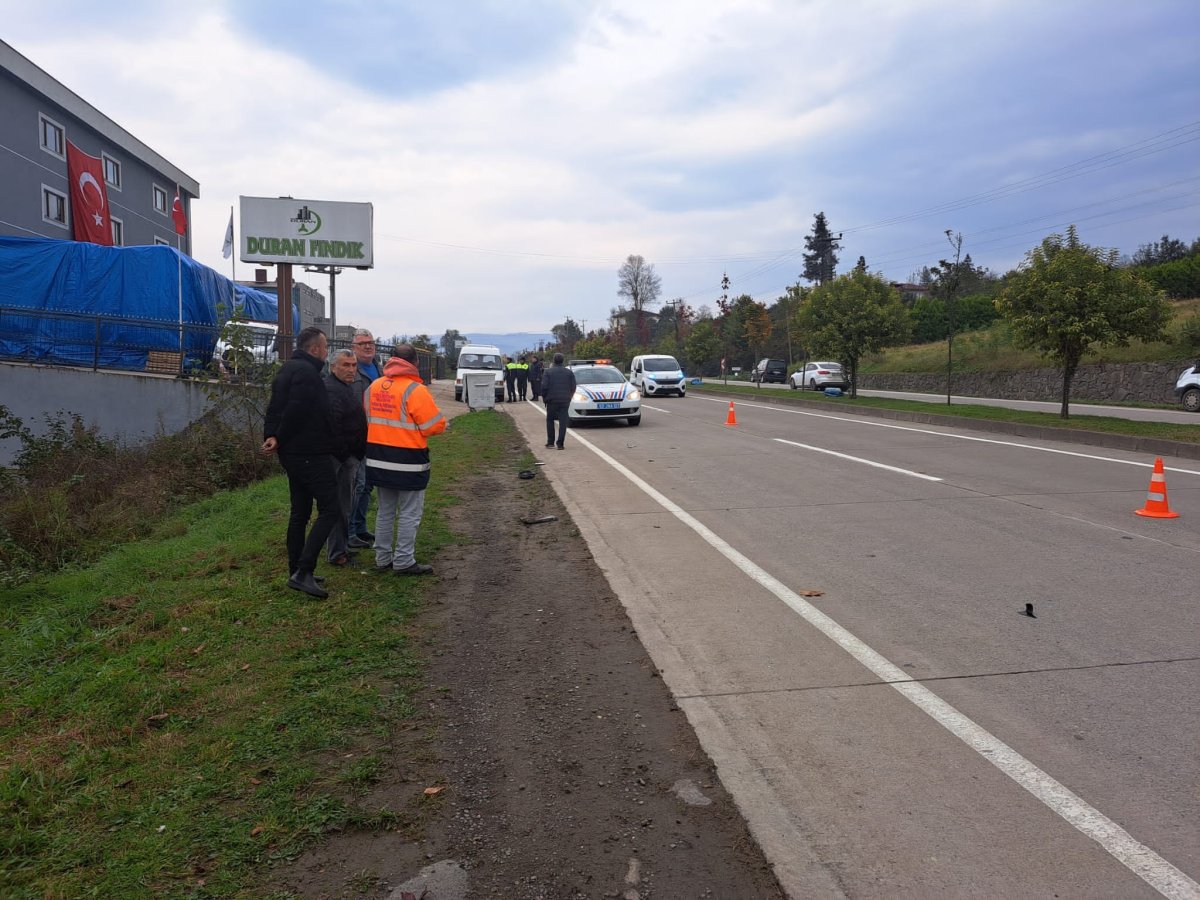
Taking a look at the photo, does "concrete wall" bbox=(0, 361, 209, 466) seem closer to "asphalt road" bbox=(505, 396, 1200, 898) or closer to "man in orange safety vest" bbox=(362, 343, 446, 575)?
"man in orange safety vest" bbox=(362, 343, 446, 575)

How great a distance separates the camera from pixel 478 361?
33.7m

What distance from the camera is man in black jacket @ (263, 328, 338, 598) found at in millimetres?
5973

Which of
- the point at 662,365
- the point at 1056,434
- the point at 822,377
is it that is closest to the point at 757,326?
the point at 822,377

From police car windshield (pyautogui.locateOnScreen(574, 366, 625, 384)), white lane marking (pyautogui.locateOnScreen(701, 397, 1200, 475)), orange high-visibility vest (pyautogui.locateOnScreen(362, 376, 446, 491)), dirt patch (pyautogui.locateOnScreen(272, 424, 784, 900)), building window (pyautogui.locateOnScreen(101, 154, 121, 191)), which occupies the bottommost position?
dirt patch (pyautogui.locateOnScreen(272, 424, 784, 900))

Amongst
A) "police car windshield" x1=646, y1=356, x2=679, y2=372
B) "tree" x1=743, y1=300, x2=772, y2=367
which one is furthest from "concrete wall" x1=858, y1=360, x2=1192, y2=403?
"tree" x1=743, y1=300, x2=772, y2=367

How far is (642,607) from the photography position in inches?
230

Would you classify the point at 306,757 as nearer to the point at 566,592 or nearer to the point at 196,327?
the point at 566,592

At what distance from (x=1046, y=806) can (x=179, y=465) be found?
40.4ft

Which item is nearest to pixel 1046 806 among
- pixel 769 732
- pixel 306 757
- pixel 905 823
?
pixel 905 823

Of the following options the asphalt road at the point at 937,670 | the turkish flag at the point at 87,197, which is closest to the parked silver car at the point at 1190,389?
the asphalt road at the point at 937,670

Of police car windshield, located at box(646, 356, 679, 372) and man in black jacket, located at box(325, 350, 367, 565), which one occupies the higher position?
police car windshield, located at box(646, 356, 679, 372)

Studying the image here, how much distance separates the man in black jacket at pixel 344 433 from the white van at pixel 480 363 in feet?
82.6

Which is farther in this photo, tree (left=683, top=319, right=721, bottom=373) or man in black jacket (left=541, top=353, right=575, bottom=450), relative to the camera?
tree (left=683, top=319, right=721, bottom=373)

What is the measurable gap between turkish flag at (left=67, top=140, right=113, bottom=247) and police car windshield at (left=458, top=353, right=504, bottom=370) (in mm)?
13039
